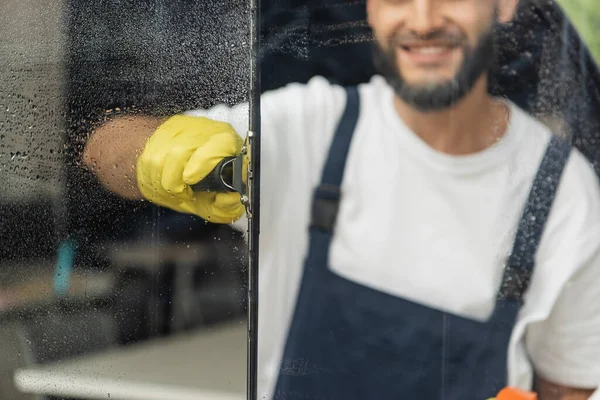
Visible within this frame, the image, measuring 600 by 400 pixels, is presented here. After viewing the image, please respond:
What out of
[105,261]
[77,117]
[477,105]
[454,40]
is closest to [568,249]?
[477,105]

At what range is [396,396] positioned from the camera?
1.23 m

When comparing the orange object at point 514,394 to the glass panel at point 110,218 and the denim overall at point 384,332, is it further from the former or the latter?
the glass panel at point 110,218

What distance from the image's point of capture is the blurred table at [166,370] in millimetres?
1427

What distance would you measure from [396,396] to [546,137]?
0.51 m

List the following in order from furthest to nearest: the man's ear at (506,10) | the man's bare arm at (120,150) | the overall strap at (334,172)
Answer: the man's bare arm at (120,150) → the overall strap at (334,172) → the man's ear at (506,10)

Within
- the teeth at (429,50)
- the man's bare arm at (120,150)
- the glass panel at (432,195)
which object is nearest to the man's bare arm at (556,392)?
the glass panel at (432,195)

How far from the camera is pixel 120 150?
1554 millimetres


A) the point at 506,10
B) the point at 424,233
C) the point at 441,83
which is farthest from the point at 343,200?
the point at 506,10

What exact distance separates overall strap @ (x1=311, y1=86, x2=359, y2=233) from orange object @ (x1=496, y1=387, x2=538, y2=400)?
39 centimetres

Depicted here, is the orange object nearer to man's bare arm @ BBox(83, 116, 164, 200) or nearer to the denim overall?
the denim overall

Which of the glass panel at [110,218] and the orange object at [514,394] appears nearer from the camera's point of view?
the orange object at [514,394]

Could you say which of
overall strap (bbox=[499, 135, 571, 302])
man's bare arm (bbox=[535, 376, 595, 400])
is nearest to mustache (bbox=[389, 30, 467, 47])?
overall strap (bbox=[499, 135, 571, 302])

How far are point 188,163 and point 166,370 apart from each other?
0.45 metres

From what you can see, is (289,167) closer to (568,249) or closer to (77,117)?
(568,249)
